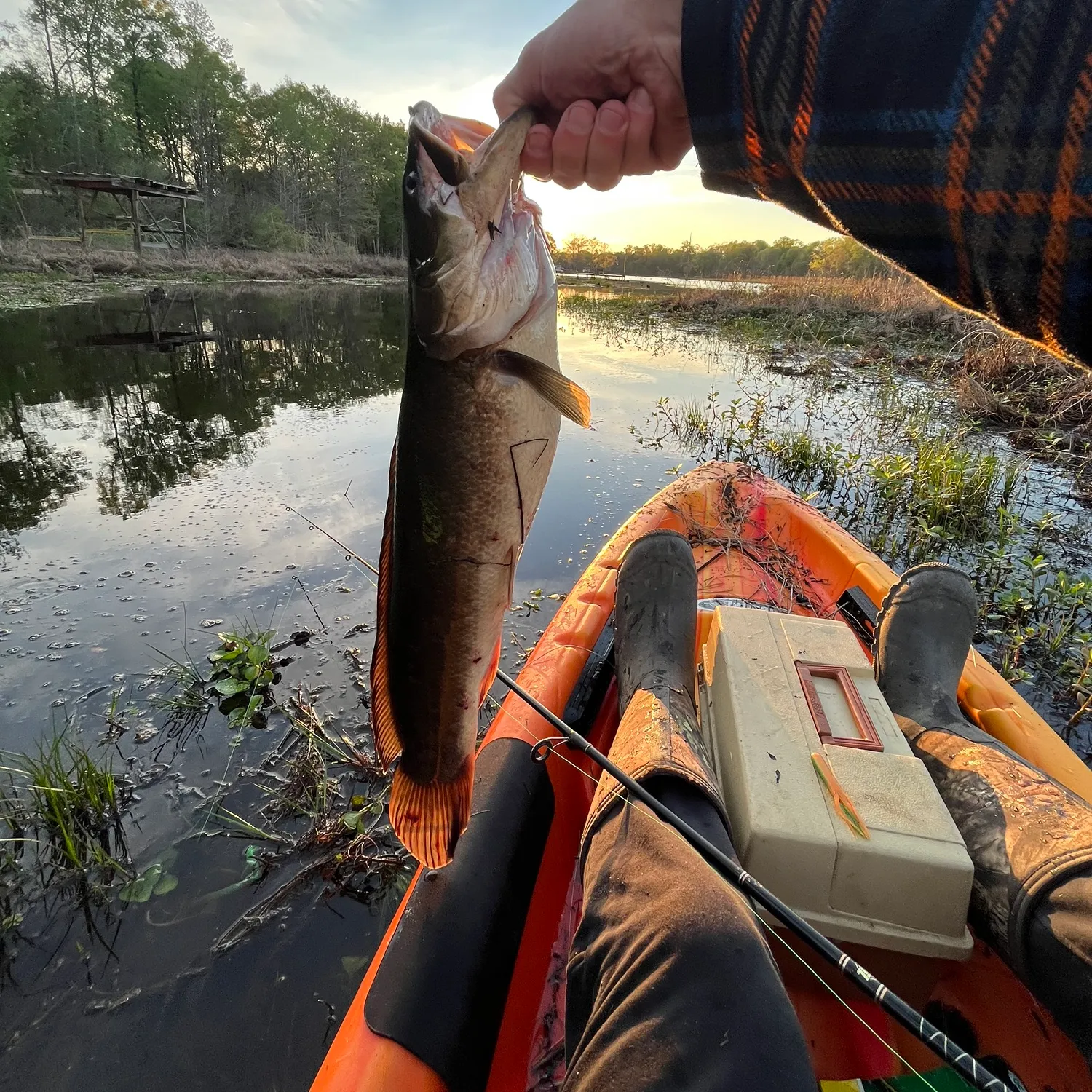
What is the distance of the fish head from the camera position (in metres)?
1.38

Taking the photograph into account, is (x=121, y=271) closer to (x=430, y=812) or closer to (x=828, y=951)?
(x=430, y=812)

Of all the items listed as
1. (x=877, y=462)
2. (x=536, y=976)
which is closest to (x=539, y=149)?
(x=536, y=976)

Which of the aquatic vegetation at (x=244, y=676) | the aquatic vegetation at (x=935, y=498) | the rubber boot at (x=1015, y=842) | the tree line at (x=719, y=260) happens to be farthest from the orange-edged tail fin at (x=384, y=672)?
the tree line at (x=719, y=260)

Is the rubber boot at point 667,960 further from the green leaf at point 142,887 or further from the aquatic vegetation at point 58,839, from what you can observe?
the aquatic vegetation at point 58,839

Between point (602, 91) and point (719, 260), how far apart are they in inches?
2837

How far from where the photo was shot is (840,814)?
6.01ft

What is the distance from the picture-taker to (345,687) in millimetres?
3889

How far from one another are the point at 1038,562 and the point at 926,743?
2.88 m

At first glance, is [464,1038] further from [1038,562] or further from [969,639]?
[1038,562]

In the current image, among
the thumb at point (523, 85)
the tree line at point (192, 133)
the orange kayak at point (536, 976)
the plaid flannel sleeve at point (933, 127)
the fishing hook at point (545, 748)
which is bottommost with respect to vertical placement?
the orange kayak at point (536, 976)

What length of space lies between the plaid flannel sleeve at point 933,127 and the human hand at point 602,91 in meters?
0.18

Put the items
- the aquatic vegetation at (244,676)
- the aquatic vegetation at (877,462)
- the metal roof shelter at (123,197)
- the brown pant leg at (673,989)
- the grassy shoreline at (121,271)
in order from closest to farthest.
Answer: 1. the brown pant leg at (673,989)
2. the aquatic vegetation at (244,676)
3. the aquatic vegetation at (877,462)
4. the grassy shoreline at (121,271)
5. the metal roof shelter at (123,197)

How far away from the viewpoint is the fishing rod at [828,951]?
1242 mm

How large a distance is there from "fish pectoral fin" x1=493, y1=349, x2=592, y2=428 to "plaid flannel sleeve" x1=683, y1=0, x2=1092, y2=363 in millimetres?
575
